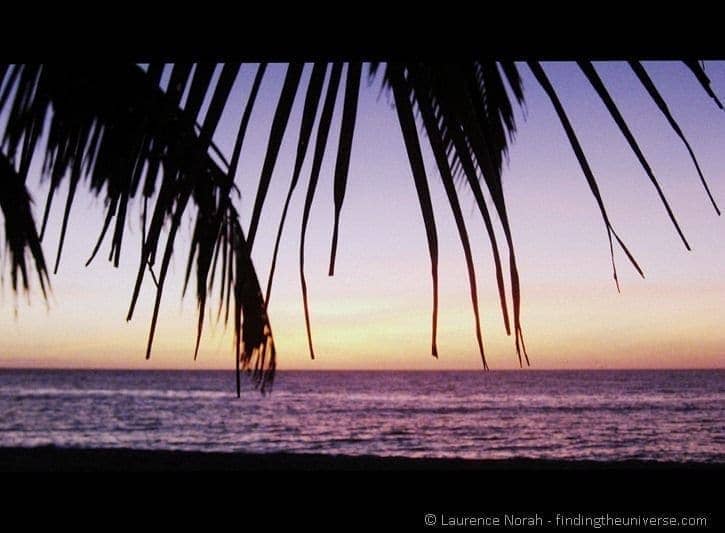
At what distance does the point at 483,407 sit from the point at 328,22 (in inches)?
1510

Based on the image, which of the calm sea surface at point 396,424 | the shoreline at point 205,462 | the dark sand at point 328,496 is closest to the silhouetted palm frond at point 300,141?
the dark sand at point 328,496

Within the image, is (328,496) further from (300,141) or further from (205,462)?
(205,462)

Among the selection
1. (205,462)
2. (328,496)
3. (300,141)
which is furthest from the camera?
(205,462)

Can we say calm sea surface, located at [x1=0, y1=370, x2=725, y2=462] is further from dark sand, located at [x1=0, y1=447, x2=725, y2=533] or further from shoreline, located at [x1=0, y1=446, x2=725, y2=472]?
dark sand, located at [x1=0, y1=447, x2=725, y2=533]

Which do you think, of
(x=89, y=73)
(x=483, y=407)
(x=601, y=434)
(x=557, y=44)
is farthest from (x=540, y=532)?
(x=483, y=407)

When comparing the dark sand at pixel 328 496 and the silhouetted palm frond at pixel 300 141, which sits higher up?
the silhouetted palm frond at pixel 300 141

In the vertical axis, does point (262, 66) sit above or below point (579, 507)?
above

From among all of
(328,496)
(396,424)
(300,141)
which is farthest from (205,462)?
(396,424)

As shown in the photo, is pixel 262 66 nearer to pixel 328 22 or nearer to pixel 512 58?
pixel 328 22

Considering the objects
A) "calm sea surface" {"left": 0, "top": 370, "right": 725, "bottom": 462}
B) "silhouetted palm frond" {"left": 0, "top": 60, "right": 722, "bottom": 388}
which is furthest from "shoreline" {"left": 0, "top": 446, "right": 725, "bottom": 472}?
"silhouetted palm frond" {"left": 0, "top": 60, "right": 722, "bottom": 388}

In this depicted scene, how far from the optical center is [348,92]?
0.65 metres

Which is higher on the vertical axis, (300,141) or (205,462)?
(300,141)

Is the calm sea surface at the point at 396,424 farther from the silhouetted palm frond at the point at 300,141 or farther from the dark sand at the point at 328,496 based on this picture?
the silhouetted palm frond at the point at 300,141

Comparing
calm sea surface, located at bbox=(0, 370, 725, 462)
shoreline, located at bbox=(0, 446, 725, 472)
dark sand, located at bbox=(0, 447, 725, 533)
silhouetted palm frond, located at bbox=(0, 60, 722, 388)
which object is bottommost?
calm sea surface, located at bbox=(0, 370, 725, 462)
